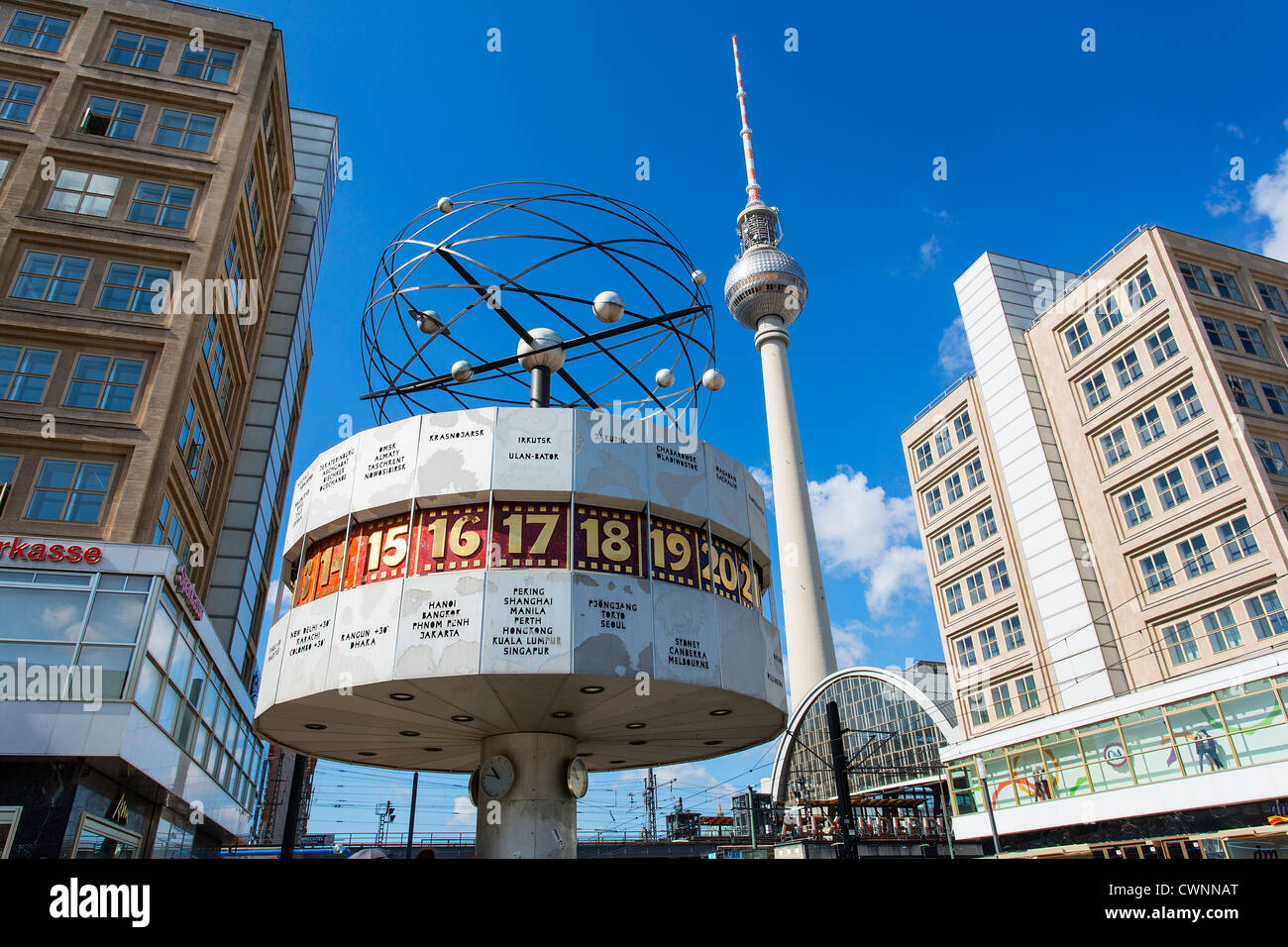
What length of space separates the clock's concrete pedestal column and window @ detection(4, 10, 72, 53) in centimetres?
3931

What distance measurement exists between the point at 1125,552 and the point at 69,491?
5059 cm

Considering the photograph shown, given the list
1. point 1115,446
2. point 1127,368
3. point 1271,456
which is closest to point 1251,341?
point 1127,368

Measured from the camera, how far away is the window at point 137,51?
3681 cm

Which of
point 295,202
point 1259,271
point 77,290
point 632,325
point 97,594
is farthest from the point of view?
point 295,202

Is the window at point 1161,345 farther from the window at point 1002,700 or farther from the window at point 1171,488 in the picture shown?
the window at point 1002,700

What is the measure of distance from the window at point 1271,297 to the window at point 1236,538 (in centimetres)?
1611

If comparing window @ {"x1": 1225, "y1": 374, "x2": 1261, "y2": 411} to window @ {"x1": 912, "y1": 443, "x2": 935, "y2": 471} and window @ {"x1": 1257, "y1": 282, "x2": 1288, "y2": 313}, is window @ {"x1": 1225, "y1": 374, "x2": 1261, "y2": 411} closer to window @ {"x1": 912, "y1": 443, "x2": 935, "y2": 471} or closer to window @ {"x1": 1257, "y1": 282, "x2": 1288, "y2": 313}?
window @ {"x1": 1257, "y1": 282, "x2": 1288, "y2": 313}

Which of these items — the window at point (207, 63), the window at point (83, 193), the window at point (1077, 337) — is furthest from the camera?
the window at point (1077, 337)

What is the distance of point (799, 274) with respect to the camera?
112000 mm

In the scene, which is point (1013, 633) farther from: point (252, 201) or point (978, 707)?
point (252, 201)

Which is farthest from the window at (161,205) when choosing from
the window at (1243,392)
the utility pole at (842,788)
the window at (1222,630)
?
the window at (1222,630)

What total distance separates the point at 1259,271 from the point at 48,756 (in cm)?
6254
